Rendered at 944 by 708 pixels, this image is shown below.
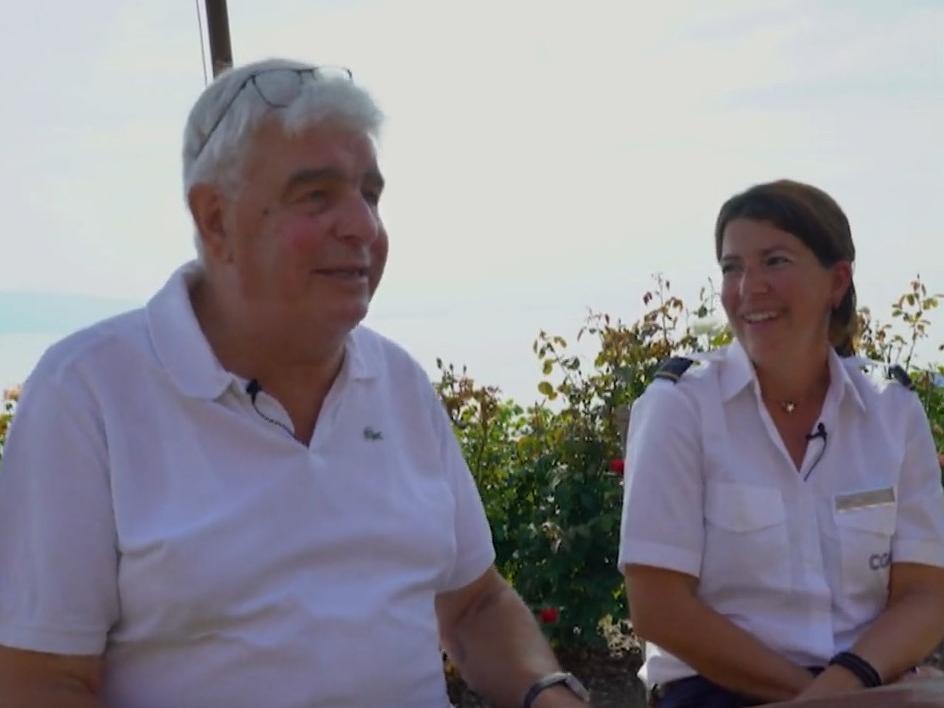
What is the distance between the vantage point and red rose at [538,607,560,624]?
4.71 m

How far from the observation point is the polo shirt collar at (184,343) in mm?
2309

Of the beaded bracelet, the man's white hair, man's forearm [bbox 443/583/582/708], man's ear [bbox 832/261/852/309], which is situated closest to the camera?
the man's white hair

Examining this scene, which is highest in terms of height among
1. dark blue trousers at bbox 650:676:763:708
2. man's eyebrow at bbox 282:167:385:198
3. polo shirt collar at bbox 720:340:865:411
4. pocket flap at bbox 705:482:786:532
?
man's eyebrow at bbox 282:167:385:198

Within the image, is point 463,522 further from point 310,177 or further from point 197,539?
point 310,177

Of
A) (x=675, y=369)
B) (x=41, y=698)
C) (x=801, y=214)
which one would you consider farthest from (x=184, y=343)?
(x=801, y=214)

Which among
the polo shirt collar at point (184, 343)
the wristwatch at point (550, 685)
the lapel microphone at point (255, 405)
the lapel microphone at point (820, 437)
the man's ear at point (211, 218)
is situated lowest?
the wristwatch at point (550, 685)

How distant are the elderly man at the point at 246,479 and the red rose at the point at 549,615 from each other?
2.16m

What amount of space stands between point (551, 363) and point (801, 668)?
7.68 feet

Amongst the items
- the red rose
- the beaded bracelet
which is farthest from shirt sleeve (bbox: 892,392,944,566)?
the red rose

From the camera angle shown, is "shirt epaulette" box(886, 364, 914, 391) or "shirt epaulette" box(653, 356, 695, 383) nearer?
"shirt epaulette" box(653, 356, 695, 383)

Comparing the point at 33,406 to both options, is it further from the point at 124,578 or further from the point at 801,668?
the point at 801,668

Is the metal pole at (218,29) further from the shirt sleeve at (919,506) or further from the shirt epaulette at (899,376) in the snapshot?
the shirt sleeve at (919,506)

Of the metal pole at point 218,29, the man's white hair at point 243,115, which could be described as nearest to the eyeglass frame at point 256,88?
the man's white hair at point 243,115

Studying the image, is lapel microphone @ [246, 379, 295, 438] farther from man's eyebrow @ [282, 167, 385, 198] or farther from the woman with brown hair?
the woman with brown hair
